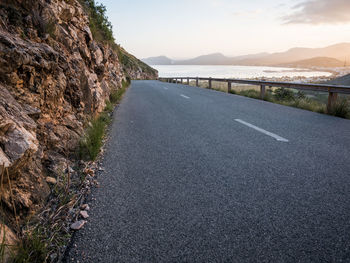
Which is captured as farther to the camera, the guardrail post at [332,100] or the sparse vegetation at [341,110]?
the guardrail post at [332,100]

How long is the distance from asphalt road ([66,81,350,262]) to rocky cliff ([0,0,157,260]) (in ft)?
2.35

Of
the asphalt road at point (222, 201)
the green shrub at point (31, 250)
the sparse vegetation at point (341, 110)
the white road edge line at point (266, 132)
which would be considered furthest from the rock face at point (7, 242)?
the sparse vegetation at point (341, 110)

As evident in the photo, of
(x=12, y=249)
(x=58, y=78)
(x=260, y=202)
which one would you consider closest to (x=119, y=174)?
(x=12, y=249)

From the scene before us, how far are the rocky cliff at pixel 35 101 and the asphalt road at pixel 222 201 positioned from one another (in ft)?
2.35

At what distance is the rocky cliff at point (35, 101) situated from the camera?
2258mm

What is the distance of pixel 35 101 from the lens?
341 centimetres

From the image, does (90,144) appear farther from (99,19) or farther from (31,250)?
(99,19)

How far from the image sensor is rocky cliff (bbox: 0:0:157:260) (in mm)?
2258

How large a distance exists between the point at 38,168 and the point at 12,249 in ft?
3.93

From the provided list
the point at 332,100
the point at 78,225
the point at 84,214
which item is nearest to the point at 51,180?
the point at 84,214

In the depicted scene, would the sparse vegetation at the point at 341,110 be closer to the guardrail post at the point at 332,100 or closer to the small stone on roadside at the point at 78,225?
the guardrail post at the point at 332,100

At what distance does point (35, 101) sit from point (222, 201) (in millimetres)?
3143

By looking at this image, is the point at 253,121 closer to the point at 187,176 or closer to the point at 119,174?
the point at 187,176

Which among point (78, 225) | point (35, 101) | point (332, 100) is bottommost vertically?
point (78, 225)
